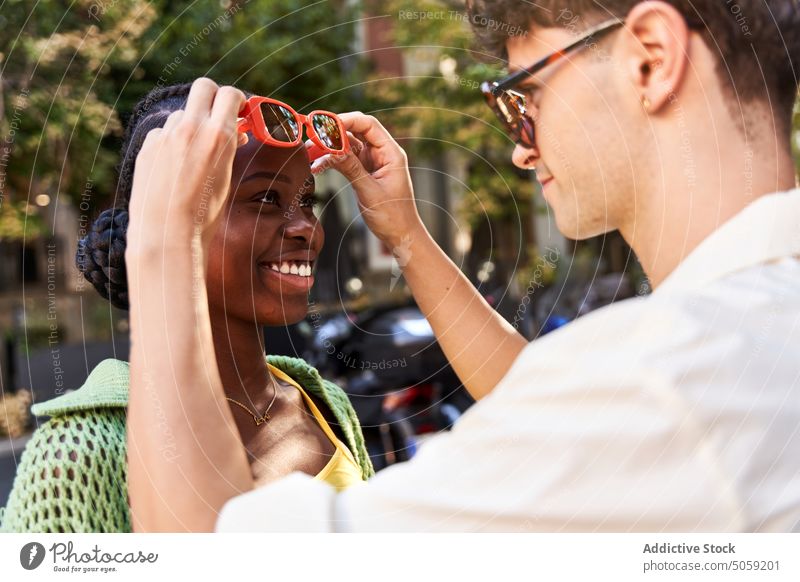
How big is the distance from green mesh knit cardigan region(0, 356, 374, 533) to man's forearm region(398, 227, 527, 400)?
0.58 metres

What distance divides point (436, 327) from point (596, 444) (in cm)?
79

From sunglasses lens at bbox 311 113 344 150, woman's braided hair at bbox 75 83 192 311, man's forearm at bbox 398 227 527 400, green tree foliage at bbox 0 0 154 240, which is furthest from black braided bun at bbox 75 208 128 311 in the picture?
green tree foliage at bbox 0 0 154 240

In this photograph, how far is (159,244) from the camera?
107 cm

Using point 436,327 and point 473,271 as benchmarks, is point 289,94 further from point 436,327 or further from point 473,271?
point 436,327

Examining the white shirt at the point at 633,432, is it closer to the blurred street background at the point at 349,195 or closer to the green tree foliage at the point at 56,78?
the blurred street background at the point at 349,195

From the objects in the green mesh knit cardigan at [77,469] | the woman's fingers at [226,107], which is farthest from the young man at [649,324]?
the woman's fingers at [226,107]

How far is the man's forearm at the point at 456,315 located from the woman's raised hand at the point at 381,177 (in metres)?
0.05

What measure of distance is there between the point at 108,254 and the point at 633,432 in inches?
38.4

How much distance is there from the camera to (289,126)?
1.44 meters

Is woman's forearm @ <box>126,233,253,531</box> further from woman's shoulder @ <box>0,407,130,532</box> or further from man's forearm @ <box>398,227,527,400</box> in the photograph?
man's forearm @ <box>398,227,527,400</box>

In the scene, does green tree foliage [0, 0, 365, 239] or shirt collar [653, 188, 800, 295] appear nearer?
shirt collar [653, 188, 800, 295]

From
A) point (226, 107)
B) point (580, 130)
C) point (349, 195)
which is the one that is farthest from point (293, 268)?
Result: point (349, 195)

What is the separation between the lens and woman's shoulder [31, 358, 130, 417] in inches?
52.4

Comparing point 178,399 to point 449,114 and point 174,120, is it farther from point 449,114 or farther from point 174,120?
point 449,114
